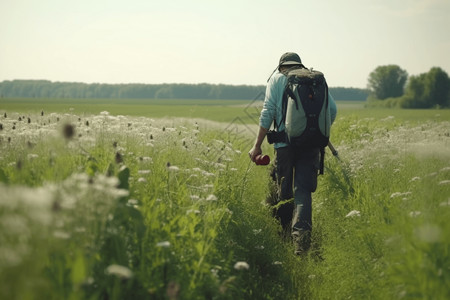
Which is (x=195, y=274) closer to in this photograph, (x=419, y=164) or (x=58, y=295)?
(x=58, y=295)

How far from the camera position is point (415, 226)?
3229 millimetres

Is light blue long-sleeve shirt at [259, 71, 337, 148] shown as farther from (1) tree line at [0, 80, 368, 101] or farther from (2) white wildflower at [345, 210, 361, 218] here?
(1) tree line at [0, 80, 368, 101]

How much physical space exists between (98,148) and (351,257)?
10.4 ft

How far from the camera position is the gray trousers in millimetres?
5477

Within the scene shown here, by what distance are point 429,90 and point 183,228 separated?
78552mm

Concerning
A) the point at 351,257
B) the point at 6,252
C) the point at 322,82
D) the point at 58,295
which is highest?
the point at 322,82

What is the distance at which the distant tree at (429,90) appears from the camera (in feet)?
228

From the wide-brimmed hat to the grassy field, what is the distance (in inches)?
69.0

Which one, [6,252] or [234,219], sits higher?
[6,252]

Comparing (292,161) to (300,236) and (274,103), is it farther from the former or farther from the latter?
(300,236)

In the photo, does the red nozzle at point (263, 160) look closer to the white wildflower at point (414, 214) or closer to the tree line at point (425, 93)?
the white wildflower at point (414, 214)

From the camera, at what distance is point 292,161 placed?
5.62 m

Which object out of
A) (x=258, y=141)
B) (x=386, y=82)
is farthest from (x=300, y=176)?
(x=386, y=82)

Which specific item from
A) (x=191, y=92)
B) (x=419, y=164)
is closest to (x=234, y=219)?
(x=419, y=164)
